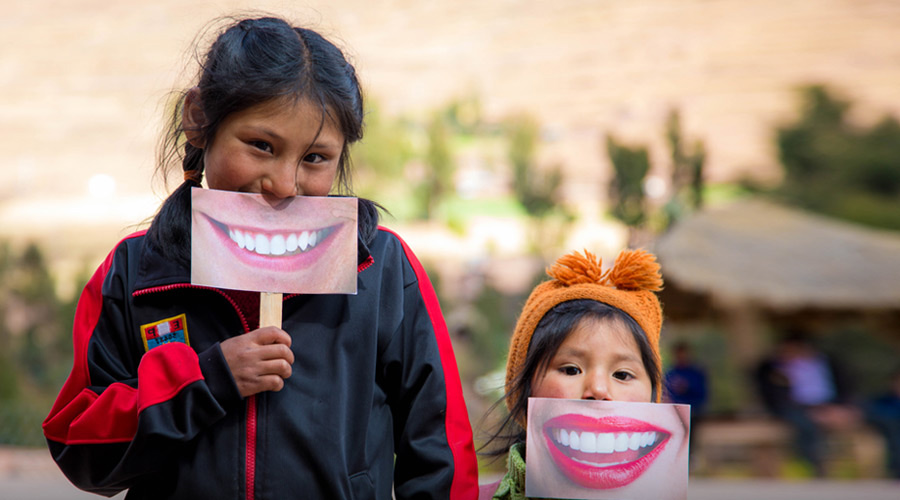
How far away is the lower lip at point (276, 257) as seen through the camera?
1.61 m

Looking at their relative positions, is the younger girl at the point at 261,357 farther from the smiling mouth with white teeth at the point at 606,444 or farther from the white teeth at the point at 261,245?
the smiling mouth with white teeth at the point at 606,444

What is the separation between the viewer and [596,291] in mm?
1981

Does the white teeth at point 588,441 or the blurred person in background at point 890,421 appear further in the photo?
the blurred person in background at point 890,421

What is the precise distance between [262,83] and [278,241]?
0.28m

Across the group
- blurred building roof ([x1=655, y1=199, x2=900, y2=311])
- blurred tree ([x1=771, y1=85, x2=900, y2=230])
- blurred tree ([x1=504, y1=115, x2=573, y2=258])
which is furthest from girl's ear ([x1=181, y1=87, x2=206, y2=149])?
blurred tree ([x1=771, y1=85, x2=900, y2=230])

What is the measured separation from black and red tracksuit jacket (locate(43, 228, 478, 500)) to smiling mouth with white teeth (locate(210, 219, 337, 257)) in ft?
0.34

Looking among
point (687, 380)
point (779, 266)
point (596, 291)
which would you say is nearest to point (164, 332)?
point (596, 291)

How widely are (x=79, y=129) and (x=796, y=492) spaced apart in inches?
437

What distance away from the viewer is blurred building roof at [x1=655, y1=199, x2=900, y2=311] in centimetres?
884

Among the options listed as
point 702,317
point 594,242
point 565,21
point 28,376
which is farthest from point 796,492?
point 565,21

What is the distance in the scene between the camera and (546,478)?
173cm

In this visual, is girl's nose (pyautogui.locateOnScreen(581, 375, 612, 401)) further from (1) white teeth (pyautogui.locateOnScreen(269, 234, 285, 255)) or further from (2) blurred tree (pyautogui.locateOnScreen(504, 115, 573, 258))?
(2) blurred tree (pyautogui.locateOnScreen(504, 115, 573, 258))

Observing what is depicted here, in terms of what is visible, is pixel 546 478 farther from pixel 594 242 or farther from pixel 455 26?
pixel 455 26

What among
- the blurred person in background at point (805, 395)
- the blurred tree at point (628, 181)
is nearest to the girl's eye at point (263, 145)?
the blurred person in background at point (805, 395)
